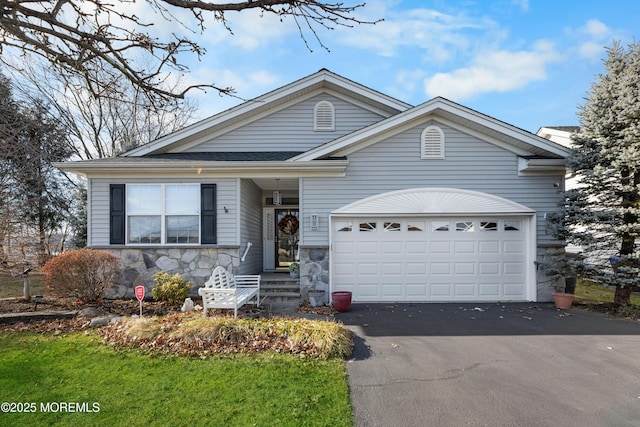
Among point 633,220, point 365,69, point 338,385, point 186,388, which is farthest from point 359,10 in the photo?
point 633,220

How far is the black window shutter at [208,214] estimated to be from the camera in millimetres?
9133

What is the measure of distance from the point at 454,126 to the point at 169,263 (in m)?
8.34

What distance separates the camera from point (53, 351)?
17.4ft

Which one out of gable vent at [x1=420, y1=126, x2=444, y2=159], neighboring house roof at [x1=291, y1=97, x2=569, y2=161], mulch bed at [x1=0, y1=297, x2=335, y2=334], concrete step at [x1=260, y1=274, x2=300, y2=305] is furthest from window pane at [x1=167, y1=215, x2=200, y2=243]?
gable vent at [x1=420, y1=126, x2=444, y2=159]

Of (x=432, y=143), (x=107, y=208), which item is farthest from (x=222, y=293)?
(x=432, y=143)

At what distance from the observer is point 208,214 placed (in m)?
9.16

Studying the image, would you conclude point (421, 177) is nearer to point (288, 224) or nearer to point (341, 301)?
point (341, 301)

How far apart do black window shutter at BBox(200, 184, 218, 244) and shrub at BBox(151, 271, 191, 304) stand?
47.5 inches

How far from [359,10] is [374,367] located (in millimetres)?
4585

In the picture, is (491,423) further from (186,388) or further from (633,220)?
(633,220)

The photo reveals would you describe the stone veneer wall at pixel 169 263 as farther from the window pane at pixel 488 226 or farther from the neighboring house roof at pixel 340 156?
the window pane at pixel 488 226

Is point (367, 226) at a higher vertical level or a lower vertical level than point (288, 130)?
lower

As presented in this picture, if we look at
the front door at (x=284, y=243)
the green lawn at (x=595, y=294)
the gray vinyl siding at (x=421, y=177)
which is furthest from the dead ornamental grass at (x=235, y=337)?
the green lawn at (x=595, y=294)

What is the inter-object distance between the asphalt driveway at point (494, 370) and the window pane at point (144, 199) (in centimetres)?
566
